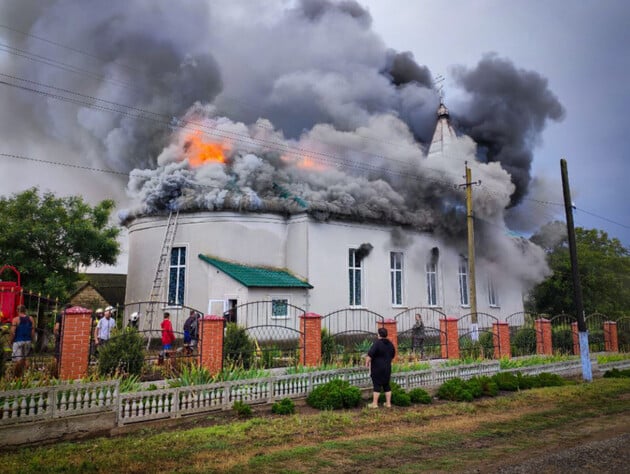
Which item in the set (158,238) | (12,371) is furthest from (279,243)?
(12,371)

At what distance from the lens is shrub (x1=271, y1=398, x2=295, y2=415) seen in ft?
31.0

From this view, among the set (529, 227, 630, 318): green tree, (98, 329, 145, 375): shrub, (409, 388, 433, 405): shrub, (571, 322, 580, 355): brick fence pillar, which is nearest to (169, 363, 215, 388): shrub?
(98, 329, 145, 375): shrub

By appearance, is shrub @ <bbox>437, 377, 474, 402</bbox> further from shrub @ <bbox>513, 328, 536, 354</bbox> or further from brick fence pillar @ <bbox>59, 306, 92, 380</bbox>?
shrub @ <bbox>513, 328, 536, 354</bbox>

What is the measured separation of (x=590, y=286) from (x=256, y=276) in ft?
94.3

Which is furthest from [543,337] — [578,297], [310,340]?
[310,340]

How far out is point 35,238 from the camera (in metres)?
19.6

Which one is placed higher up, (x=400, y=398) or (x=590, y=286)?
(x=590, y=286)

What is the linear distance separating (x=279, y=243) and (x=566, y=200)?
40.8 ft

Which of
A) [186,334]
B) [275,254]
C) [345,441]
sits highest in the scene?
[275,254]

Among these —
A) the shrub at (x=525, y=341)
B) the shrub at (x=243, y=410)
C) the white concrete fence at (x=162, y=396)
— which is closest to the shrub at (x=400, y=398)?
the white concrete fence at (x=162, y=396)

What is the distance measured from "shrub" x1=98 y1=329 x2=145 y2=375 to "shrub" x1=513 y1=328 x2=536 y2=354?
1548 centimetres

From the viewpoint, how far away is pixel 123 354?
10.7 m

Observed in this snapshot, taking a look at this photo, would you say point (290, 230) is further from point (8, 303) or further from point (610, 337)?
point (610, 337)

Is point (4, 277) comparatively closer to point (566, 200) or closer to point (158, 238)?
point (158, 238)
